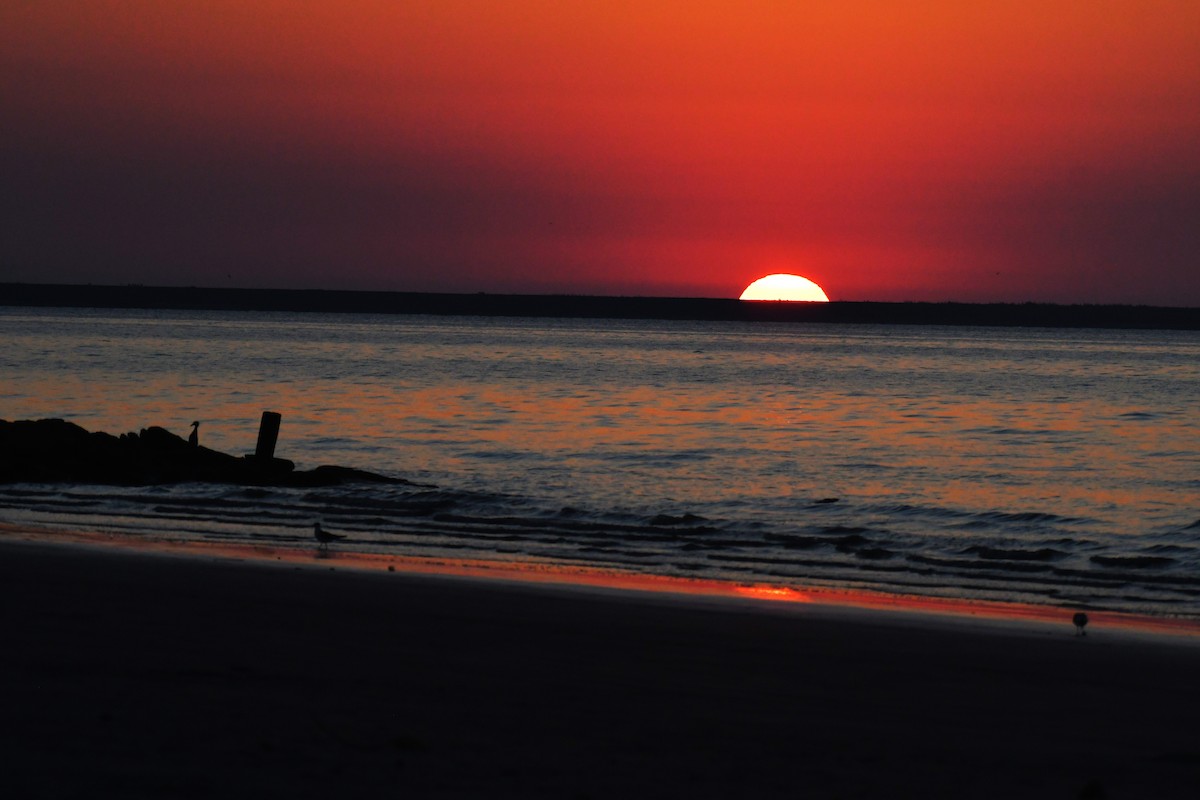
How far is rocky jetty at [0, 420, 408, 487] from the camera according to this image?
23.1 meters

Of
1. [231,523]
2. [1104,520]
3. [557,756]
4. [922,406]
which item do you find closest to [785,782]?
[557,756]

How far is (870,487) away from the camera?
25109 mm

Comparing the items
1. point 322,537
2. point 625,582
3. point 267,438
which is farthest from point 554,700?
point 267,438

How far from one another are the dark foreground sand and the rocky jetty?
462 inches

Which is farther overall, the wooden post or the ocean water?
the wooden post

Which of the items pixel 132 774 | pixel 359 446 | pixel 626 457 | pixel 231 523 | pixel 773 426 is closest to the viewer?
pixel 132 774

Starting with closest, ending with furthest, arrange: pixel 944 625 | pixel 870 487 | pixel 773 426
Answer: pixel 944 625 < pixel 870 487 < pixel 773 426

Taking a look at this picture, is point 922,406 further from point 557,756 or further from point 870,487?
point 557,756

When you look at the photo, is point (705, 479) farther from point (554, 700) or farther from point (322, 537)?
point (554, 700)

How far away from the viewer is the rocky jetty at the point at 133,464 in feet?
75.9

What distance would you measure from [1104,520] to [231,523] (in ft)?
46.1

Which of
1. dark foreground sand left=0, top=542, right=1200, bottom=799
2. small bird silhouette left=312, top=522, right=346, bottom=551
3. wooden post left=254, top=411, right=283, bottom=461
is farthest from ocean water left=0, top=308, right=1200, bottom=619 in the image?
dark foreground sand left=0, top=542, right=1200, bottom=799

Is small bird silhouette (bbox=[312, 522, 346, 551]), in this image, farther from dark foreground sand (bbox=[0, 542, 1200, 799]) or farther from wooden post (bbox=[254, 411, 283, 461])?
wooden post (bbox=[254, 411, 283, 461])

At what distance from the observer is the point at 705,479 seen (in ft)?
85.6
